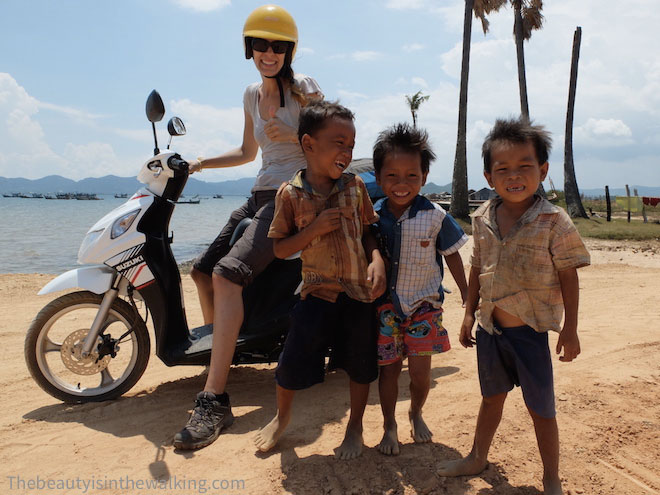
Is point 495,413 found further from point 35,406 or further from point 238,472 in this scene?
point 35,406

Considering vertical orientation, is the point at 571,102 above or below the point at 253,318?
above

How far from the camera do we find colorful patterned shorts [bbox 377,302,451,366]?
7.57 feet

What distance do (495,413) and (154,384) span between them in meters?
2.37

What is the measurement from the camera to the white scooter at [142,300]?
119 inches

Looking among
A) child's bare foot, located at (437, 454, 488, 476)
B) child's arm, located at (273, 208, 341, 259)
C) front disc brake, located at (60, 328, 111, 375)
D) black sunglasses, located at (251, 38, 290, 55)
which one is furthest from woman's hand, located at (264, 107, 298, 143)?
child's bare foot, located at (437, 454, 488, 476)

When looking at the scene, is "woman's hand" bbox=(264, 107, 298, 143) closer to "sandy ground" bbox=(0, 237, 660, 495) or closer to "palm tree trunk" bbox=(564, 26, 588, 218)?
"sandy ground" bbox=(0, 237, 660, 495)

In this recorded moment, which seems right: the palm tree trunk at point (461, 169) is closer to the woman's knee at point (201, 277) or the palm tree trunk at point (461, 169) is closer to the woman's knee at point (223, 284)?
the woman's knee at point (201, 277)

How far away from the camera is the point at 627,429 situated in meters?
2.53

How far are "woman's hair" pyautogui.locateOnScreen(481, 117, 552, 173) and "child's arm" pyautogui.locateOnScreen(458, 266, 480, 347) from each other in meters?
0.54

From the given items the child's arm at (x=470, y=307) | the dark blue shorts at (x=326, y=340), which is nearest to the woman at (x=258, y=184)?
the dark blue shorts at (x=326, y=340)

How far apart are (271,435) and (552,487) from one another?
1.24 m

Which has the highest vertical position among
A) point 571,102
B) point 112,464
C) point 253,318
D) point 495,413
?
point 571,102

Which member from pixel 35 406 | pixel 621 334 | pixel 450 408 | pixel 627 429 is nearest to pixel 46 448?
pixel 35 406

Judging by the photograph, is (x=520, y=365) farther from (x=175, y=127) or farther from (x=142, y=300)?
(x=175, y=127)
